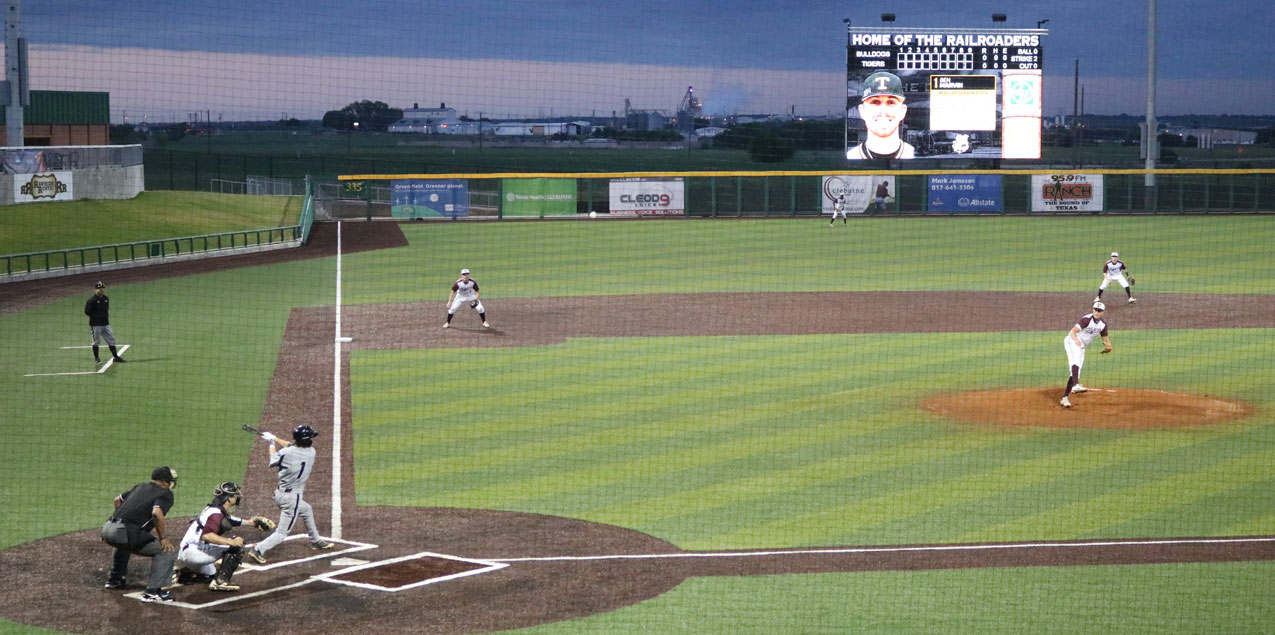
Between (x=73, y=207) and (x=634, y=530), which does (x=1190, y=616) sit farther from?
(x=73, y=207)

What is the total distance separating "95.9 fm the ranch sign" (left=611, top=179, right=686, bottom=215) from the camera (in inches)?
2276

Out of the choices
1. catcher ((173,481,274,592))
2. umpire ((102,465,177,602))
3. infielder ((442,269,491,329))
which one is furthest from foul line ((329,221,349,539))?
infielder ((442,269,491,329))

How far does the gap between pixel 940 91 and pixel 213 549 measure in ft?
151

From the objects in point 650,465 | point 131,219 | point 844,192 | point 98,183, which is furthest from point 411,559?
point 844,192

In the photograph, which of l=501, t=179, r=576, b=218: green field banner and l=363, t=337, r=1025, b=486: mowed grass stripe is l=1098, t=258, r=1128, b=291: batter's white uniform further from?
l=501, t=179, r=576, b=218: green field banner

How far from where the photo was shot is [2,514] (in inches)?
544

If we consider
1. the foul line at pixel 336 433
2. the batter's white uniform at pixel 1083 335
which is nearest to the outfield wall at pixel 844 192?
the foul line at pixel 336 433

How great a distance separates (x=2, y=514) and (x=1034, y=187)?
5179cm

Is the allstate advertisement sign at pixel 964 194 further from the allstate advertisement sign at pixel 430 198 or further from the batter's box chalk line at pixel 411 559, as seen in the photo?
the batter's box chalk line at pixel 411 559

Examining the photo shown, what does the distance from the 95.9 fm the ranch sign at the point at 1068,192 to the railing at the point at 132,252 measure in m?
32.3

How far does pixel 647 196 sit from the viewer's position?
5812 cm

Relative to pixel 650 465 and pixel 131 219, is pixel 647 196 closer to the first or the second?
pixel 131 219

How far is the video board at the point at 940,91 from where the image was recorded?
173 ft

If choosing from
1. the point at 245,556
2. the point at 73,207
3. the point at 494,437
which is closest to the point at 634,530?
the point at 245,556
